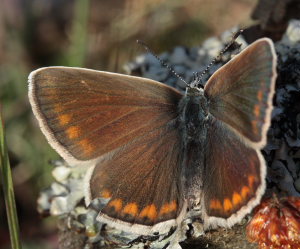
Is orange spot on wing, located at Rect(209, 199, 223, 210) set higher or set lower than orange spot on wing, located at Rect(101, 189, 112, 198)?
Result: higher

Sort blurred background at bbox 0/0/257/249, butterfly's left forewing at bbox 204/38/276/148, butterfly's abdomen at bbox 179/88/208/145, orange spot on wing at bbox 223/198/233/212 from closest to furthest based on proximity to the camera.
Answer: butterfly's left forewing at bbox 204/38/276/148 < orange spot on wing at bbox 223/198/233/212 < butterfly's abdomen at bbox 179/88/208/145 < blurred background at bbox 0/0/257/249

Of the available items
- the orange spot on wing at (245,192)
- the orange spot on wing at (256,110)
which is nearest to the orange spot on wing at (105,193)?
the orange spot on wing at (245,192)

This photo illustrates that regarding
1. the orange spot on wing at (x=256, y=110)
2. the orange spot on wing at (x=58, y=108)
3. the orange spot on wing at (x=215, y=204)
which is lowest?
the orange spot on wing at (x=215, y=204)

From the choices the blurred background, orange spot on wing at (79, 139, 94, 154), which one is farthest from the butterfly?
the blurred background

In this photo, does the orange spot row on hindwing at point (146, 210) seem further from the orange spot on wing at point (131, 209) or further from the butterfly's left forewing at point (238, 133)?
the butterfly's left forewing at point (238, 133)

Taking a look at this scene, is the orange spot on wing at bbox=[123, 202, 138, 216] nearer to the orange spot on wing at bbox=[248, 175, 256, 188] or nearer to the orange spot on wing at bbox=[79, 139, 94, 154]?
the orange spot on wing at bbox=[79, 139, 94, 154]

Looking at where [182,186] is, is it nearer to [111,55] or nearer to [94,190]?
[94,190]

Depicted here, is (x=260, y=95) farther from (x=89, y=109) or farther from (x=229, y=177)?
(x=89, y=109)
